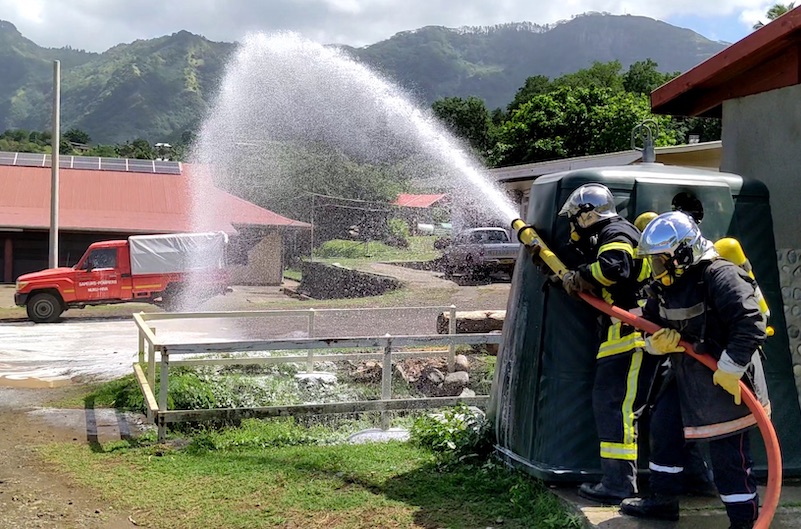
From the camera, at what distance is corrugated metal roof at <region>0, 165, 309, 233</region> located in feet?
97.0

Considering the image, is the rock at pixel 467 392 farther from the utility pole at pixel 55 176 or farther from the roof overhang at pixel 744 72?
the utility pole at pixel 55 176

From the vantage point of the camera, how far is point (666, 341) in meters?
4.41

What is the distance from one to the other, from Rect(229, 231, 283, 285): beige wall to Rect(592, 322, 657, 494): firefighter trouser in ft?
87.8

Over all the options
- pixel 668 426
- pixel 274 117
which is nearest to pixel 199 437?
pixel 668 426

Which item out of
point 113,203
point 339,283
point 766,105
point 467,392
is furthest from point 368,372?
point 113,203

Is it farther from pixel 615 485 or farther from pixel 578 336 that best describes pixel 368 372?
pixel 615 485

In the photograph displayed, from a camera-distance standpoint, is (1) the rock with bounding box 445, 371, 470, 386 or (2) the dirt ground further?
(1) the rock with bounding box 445, 371, 470, 386

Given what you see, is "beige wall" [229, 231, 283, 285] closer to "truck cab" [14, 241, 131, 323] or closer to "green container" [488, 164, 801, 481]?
"truck cab" [14, 241, 131, 323]

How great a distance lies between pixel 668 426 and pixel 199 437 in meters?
4.24

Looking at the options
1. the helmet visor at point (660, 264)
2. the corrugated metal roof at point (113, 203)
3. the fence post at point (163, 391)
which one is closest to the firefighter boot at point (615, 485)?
the helmet visor at point (660, 264)

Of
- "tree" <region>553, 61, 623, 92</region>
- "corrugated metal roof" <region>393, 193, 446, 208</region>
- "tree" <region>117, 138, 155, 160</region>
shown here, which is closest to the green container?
"corrugated metal roof" <region>393, 193, 446, 208</region>

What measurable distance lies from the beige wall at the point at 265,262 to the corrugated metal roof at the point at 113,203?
0.67 metres

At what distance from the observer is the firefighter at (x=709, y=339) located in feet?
13.8

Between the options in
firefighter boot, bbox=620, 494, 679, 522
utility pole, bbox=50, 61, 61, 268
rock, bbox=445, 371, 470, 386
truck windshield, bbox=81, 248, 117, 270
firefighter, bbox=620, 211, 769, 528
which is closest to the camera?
firefighter, bbox=620, 211, 769, 528
